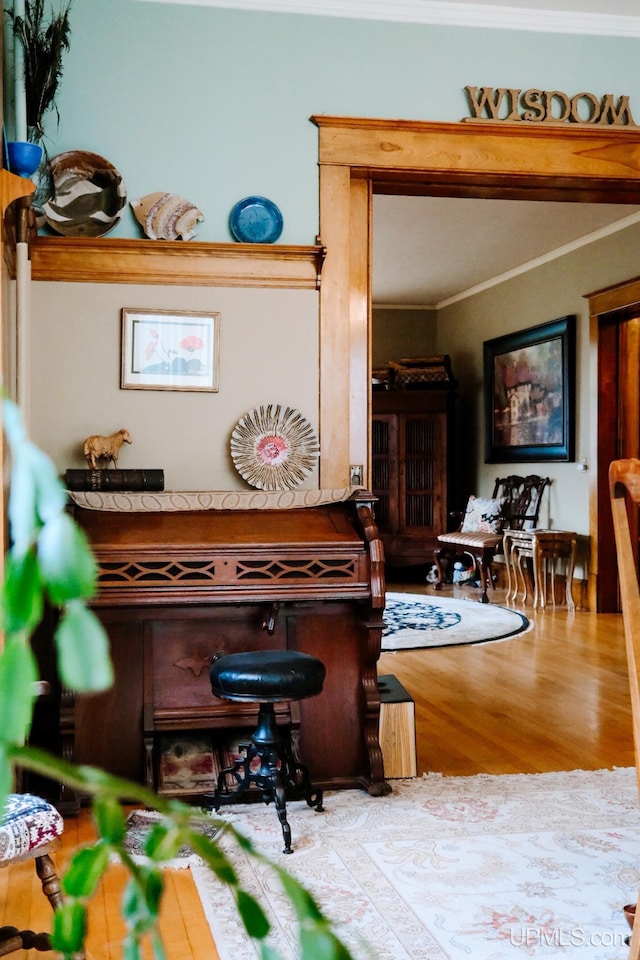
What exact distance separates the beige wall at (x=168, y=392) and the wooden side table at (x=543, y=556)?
431cm

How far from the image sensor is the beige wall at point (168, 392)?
13.0 ft

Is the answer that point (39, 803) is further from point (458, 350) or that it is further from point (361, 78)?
point (458, 350)

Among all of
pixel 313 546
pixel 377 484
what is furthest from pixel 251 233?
pixel 377 484

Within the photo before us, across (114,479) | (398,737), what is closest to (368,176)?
(114,479)

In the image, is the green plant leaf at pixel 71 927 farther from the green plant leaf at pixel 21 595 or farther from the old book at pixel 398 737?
the old book at pixel 398 737

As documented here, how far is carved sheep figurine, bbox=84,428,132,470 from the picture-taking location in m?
3.80

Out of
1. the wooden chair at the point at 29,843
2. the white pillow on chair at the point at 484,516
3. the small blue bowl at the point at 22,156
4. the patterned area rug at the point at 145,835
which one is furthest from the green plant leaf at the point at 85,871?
the white pillow on chair at the point at 484,516

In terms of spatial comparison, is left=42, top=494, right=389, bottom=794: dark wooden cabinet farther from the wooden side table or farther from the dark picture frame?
the dark picture frame

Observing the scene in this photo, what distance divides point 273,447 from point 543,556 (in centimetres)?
457

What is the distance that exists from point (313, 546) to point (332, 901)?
123 centimetres

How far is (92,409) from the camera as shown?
3.98 metres

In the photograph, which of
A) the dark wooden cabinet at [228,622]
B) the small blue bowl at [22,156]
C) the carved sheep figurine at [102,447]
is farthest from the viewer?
the carved sheep figurine at [102,447]

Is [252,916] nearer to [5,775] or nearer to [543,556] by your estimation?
[5,775]

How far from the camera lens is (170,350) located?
4047 mm
